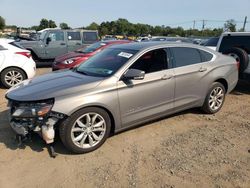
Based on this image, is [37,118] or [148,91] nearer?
[37,118]

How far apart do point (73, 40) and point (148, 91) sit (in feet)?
32.5

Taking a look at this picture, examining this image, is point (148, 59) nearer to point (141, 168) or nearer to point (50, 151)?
point (141, 168)

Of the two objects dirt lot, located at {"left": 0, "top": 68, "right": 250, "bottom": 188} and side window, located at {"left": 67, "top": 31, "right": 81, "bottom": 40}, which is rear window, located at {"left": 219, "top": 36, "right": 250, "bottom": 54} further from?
side window, located at {"left": 67, "top": 31, "right": 81, "bottom": 40}

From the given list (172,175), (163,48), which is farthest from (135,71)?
(172,175)

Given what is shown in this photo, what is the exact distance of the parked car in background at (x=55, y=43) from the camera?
12469mm

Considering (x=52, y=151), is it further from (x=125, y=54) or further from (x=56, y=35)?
(x=56, y=35)

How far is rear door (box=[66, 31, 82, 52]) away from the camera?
13.3 metres

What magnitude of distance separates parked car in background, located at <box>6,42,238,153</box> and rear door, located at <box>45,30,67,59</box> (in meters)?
8.40

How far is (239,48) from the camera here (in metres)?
7.01

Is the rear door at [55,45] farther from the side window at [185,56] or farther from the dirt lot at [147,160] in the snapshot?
the side window at [185,56]

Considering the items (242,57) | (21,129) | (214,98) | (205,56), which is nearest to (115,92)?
(21,129)

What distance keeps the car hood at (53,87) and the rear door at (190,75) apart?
153cm

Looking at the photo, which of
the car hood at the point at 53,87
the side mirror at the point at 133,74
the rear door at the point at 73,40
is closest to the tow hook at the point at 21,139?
the car hood at the point at 53,87

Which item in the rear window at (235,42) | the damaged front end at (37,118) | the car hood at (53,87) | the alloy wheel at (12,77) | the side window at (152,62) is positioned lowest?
the alloy wheel at (12,77)
